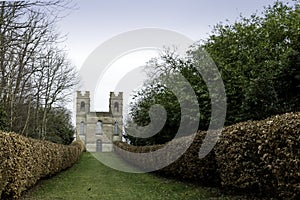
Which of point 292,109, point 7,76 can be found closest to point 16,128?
point 7,76

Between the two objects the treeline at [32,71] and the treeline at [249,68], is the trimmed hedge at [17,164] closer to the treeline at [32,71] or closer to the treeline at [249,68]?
the treeline at [32,71]

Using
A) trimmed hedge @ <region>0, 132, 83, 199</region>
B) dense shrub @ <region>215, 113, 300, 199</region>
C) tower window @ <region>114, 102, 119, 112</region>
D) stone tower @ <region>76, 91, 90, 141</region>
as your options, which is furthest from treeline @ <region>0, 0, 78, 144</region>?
stone tower @ <region>76, 91, 90, 141</region>

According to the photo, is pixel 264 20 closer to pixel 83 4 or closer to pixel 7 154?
pixel 83 4

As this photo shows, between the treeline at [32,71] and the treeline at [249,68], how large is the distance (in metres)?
7.51

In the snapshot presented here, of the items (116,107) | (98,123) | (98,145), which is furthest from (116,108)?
(98,145)

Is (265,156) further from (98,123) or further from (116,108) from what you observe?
(98,123)

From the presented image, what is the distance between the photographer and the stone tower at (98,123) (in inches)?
2431

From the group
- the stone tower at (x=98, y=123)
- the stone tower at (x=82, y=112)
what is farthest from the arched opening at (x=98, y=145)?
the stone tower at (x=82, y=112)

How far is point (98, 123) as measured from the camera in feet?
211

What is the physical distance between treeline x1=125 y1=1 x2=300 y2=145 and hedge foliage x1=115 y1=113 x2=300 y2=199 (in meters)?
5.72

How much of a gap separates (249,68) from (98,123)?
49.7m

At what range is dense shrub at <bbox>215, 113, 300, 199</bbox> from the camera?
5996 mm

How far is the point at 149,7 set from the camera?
13859 millimetres

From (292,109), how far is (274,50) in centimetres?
325
